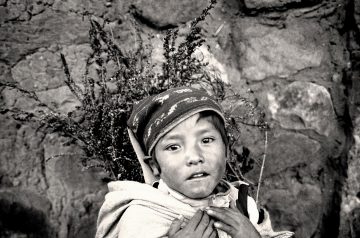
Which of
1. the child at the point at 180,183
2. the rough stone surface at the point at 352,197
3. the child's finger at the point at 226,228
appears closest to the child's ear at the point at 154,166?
the child at the point at 180,183

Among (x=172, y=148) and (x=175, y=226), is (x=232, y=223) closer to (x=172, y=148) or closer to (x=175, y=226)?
(x=175, y=226)

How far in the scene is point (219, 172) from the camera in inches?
73.2

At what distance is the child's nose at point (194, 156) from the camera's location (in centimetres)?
178

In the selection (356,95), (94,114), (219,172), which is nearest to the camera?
(219,172)

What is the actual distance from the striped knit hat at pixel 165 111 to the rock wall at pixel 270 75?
0.79 meters

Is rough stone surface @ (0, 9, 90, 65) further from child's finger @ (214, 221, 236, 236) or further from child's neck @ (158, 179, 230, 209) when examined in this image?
child's finger @ (214, 221, 236, 236)

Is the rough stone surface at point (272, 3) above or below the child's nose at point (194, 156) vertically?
above

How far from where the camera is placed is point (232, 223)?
1851 mm

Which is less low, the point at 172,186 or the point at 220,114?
the point at 220,114

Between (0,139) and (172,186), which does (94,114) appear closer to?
(0,139)

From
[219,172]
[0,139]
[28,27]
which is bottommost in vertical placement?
[0,139]

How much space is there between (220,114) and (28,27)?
1.48 meters

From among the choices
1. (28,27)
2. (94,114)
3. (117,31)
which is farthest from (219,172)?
(28,27)

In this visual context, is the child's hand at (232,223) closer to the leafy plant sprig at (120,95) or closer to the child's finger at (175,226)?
the child's finger at (175,226)
